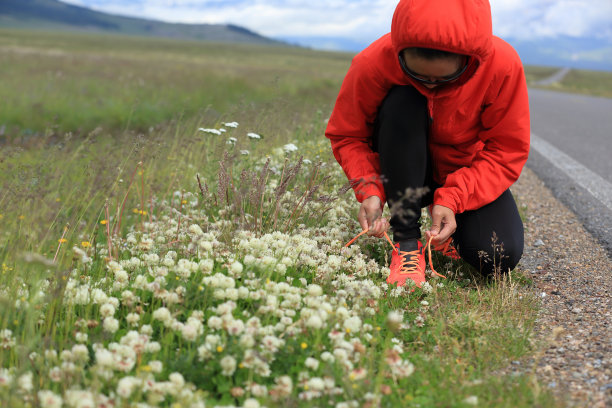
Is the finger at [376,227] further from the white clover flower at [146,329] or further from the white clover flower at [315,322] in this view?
the white clover flower at [146,329]

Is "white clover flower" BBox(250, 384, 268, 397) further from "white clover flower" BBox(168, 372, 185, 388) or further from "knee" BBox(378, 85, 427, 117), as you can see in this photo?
"knee" BBox(378, 85, 427, 117)

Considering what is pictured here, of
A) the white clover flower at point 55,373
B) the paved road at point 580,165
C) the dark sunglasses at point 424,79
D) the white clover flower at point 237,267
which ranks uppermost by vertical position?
the dark sunglasses at point 424,79

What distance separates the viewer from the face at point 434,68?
2.76 m

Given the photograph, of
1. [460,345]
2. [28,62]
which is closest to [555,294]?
[460,345]

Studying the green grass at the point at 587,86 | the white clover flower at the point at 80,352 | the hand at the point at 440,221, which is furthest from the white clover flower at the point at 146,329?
the green grass at the point at 587,86

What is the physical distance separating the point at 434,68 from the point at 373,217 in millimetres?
936

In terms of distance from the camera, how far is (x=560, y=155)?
8.00 meters

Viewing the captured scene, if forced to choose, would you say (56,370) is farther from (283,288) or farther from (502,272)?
(502,272)

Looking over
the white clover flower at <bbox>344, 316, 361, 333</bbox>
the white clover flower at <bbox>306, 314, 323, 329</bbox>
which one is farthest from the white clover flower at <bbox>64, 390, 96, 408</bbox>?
the white clover flower at <bbox>344, 316, 361, 333</bbox>

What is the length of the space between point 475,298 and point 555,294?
52 centimetres

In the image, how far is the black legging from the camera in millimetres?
3297

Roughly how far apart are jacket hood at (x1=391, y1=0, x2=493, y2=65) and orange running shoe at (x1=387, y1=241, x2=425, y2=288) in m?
1.25

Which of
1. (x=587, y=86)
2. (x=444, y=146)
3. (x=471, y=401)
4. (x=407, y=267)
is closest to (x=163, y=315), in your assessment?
(x=471, y=401)

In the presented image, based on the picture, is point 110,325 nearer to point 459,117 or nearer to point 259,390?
point 259,390
